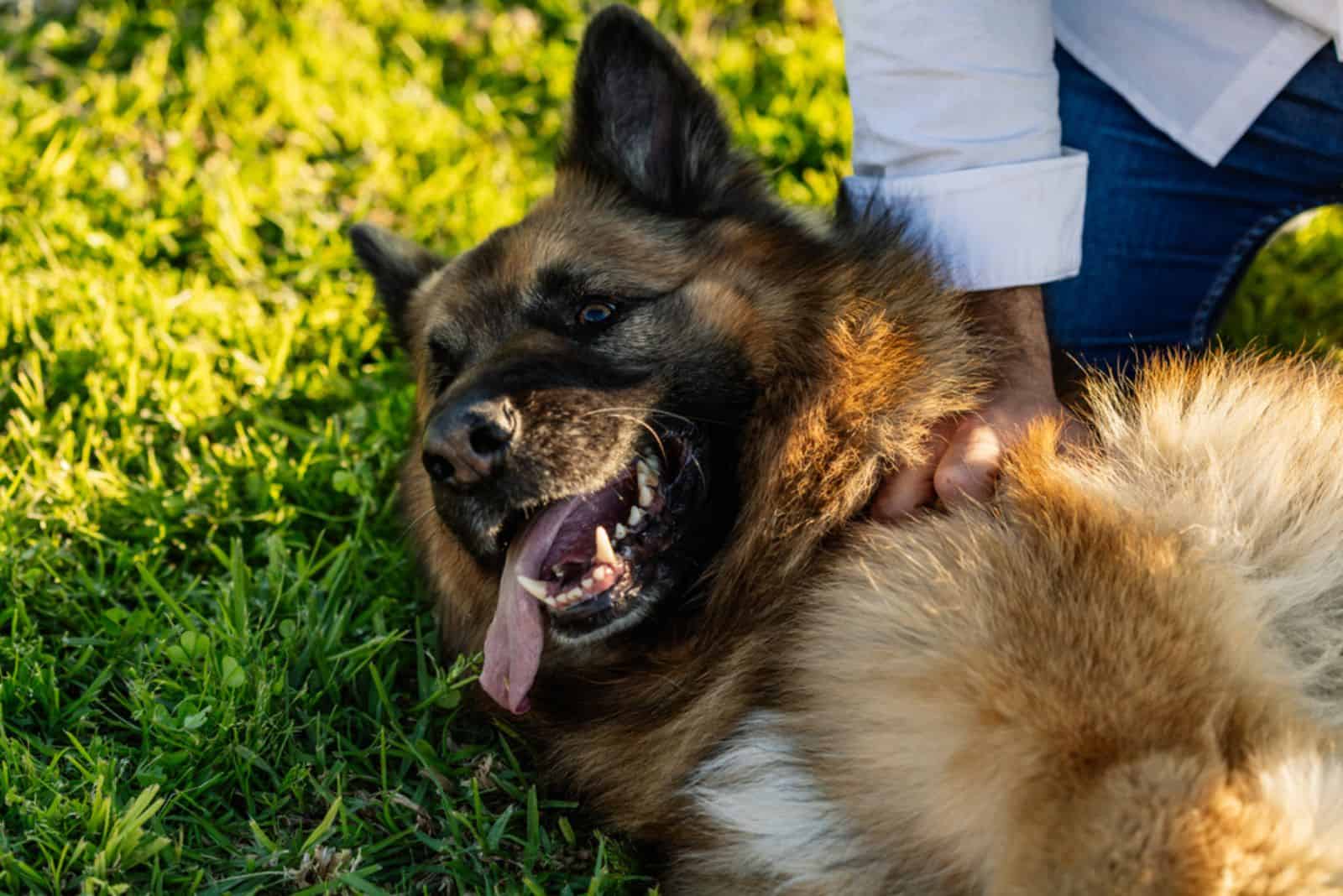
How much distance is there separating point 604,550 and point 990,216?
1.28 meters

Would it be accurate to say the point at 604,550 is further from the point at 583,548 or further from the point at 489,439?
the point at 489,439

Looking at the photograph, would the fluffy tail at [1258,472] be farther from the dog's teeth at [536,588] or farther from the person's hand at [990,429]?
the dog's teeth at [536,588]

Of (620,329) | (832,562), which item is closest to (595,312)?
(620,329)

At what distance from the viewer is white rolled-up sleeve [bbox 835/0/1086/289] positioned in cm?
296

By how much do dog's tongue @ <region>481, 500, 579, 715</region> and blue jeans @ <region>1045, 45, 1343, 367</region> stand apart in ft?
5.40

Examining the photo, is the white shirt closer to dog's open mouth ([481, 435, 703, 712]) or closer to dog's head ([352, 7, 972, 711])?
dog's head ([352, 7, 972, 711])

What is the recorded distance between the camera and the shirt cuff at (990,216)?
302 cm

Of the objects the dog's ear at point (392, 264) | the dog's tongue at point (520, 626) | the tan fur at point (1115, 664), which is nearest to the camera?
the tan fur at point (1115, 664)

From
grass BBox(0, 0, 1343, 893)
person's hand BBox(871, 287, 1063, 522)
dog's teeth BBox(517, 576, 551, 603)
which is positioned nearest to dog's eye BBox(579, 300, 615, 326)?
dog's teeth BBox(517, 576, 551, 603)

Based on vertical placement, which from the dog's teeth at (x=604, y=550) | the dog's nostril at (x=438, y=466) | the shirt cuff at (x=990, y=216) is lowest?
the dog's teeth at (x=604, y=550)

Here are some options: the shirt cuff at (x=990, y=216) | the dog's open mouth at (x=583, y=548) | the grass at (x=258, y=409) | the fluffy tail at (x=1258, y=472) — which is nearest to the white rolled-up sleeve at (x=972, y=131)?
the shirt cuff at (x=990, y=216)

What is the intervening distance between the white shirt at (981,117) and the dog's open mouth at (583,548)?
904mm

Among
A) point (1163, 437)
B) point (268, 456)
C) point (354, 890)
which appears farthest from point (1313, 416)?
point (268, 456)

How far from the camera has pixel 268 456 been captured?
11.8 ft
